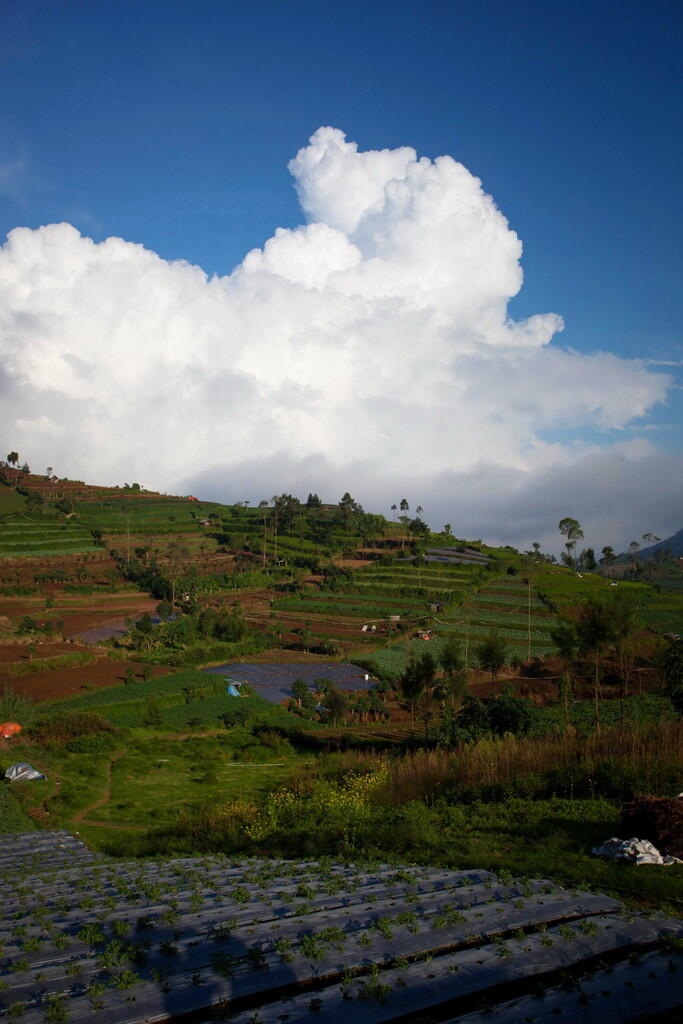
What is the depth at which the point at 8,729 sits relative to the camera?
2953cm

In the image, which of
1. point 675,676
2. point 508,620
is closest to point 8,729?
point 675,676

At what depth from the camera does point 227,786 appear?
23.3m

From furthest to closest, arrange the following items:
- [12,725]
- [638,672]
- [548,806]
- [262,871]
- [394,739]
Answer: [638,672] < [394,739] < [12,725] < [548,806] < [262,871]

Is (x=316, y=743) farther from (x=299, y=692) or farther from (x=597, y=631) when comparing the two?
(x=597, y=631)

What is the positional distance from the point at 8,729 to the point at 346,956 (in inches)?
1186

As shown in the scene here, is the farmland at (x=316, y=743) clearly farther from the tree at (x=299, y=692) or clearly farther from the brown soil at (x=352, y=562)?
the brown soil at (x=352, y=562)

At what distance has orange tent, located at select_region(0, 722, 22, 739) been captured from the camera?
29334 millimetres

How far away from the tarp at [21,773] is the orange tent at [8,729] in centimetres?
661

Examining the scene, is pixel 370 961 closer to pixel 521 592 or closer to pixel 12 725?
pixel 12 725

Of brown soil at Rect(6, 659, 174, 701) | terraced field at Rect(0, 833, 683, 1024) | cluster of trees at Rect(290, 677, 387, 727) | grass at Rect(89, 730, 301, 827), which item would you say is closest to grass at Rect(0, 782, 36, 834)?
grass at Rect(89, 730, 301, 827)

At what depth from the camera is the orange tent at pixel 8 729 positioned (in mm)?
29334

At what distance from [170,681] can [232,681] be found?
420cm

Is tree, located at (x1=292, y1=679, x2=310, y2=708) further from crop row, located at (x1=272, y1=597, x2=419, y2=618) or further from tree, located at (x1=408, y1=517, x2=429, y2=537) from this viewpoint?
tree, located at (x1=408, y1=517, x2=429, y2=537)

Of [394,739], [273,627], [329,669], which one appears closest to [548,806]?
[394,739]
